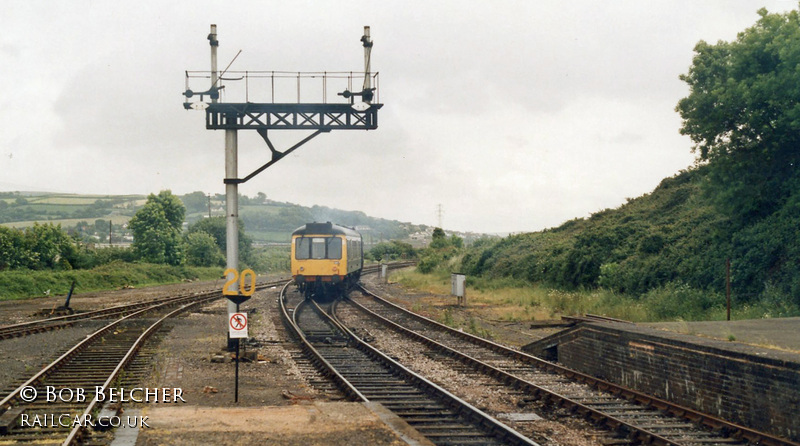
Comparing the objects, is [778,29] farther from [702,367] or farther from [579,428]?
[579,428]

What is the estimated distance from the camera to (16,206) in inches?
4560

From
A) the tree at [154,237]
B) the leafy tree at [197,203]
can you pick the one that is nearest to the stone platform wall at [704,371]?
the tree at [154,237]

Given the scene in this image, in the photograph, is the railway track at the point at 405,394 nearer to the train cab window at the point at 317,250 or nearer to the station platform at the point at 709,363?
the station platform at the point at 709,363

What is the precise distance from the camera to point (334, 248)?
29.4 metres

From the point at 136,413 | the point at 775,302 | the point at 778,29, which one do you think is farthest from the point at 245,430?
the point at 778,29

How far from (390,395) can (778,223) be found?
530 inches

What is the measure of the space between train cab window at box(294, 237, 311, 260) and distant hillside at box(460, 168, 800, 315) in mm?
11046

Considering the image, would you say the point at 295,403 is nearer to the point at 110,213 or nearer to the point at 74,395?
the point at 74,395

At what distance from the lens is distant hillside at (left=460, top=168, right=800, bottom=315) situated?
18.4 metres

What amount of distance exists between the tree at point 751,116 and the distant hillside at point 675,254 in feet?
2.59

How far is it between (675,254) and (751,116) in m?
5.59

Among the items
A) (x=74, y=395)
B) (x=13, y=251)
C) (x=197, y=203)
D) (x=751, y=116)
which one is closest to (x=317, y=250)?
(x=751, y=116)

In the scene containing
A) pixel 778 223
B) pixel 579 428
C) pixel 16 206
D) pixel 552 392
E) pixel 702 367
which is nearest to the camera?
pixel 579 428

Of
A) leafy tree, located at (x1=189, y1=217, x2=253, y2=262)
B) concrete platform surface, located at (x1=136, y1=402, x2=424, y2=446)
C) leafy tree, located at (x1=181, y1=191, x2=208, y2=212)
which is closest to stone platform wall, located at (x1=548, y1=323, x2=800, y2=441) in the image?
concrete platform surface, located at (x1=136, y1=402, x2=424, y2=446)
